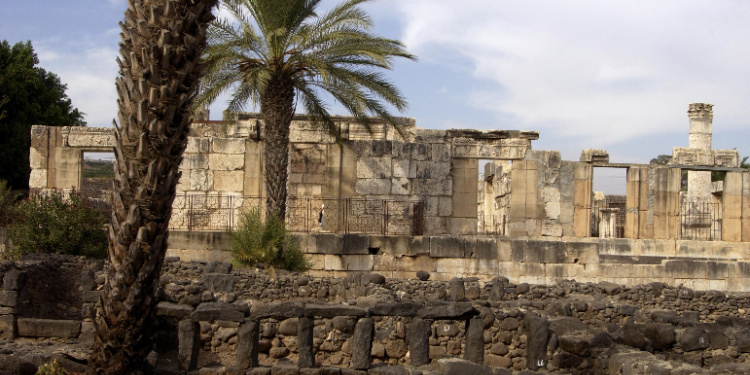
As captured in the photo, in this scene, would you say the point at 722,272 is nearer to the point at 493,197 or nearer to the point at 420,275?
the point at 420,275

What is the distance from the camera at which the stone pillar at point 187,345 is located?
754 centimetres

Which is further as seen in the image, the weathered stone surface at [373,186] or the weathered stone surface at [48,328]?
the weathered stone surface at [373,186]

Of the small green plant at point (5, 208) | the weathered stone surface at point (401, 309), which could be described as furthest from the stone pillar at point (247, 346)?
the small green plant at point (5, 208)

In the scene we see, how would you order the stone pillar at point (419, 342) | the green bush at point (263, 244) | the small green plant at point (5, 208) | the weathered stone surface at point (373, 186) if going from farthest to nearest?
1. the weathered stone surface at point (373, 186)
2. the small green plant at point (5, 208)
3. the green bush at point (263, 244)
4. the stone pillar at point (419, 342)

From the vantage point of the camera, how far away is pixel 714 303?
541 inches

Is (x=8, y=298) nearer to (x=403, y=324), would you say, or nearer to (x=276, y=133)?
(x=403, y=324)

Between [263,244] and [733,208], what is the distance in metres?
12.8

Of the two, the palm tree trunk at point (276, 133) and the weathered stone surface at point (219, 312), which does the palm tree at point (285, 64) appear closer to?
the palm tree trunk at point (276, 133)

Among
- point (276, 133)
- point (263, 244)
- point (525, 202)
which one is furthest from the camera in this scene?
point (525, 202)

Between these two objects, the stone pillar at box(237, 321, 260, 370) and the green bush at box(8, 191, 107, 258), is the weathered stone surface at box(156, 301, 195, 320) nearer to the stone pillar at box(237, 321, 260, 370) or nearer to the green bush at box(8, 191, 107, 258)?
the stone pillar at box(237, 321, 260, 370)

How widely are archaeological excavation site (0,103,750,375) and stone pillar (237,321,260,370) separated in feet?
0.05

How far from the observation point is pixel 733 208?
60.8 feet

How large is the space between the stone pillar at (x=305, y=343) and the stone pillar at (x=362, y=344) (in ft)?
1.65

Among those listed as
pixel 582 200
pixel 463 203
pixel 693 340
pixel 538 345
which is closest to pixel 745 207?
pixel 582 200
